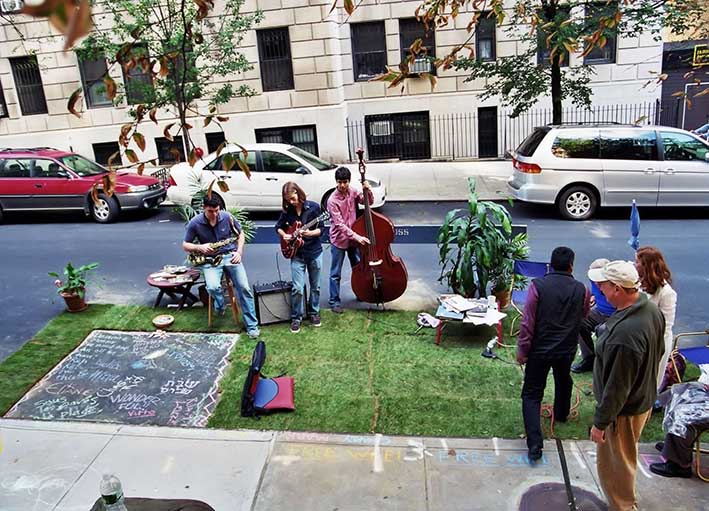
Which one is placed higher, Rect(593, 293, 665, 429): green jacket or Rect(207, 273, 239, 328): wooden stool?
Rect(593, 293, 665, 429): green jacket

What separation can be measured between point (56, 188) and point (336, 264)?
337 inches

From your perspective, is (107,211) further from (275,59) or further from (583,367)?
(583,367)

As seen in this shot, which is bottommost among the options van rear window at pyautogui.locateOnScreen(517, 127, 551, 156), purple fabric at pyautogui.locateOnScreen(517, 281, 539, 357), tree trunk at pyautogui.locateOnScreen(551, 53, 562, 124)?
purple fabric at pyautogui.locateOnScreen(517, 281, 539, 357)

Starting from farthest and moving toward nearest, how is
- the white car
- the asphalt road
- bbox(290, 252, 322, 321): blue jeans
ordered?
the white car
the asphalt road
bbox(290, 252, 322, 321): blue jeans

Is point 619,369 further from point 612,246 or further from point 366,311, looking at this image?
point 612,246

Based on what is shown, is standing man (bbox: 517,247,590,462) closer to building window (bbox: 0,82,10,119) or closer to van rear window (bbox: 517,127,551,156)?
van rear window (bbox: 517,127,551,156)

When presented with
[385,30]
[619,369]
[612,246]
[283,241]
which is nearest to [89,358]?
[283,241]

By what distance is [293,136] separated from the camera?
19.5 metres

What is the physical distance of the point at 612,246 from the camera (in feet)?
34.1

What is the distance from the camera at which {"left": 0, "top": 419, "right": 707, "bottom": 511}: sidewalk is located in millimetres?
4410

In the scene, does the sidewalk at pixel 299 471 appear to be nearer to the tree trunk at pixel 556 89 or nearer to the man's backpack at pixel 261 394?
the man's backpack at pixel 261 394

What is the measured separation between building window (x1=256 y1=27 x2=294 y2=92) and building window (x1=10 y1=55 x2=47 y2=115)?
735cm

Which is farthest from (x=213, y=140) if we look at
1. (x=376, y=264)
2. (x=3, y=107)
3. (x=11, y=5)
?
(x=11, y=5)

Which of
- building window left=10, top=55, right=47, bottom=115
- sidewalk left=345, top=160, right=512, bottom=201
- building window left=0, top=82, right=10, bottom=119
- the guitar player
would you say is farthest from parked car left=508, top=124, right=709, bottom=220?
building window left=0, top=82, right=10, bottom=119
